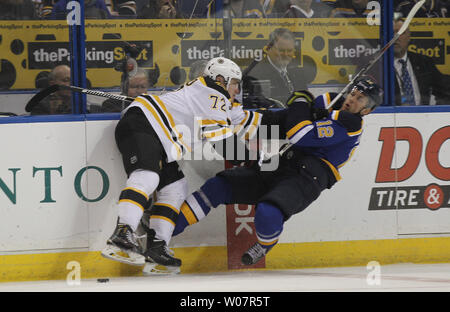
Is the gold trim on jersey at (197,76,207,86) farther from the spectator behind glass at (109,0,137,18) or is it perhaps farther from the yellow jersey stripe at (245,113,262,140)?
the spectator behind glass at (109,0,137,18)

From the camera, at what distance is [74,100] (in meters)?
3.84

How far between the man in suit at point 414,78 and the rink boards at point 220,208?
9 cm

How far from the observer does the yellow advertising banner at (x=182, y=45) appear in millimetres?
3799

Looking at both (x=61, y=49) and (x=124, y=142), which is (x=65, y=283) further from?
(x=61, y=49)

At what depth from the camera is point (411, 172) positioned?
4.10 meters

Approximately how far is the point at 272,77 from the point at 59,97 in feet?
3.78

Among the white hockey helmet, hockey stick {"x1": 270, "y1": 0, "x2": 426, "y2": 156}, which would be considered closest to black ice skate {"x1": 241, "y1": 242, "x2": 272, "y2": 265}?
hockey stick {"x1": 270, "y1": 0, "x2": 426, "y2": 156}

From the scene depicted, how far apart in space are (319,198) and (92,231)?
48.6 inches

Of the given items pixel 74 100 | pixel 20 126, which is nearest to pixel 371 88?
pixel 74 100

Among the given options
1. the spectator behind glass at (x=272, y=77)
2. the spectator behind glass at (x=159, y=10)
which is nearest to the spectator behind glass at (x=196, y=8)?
the spectator behind glass at (x=159, y=10)

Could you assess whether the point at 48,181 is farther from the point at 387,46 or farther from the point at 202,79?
the point at 387,46

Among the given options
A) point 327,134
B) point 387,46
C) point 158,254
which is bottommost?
point 158,254

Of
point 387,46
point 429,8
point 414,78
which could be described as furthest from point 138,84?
point 429,8

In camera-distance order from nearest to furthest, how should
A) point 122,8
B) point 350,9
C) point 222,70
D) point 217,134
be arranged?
point 217,134 → point 222,70 → point 122,8 → point 350,9
